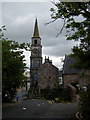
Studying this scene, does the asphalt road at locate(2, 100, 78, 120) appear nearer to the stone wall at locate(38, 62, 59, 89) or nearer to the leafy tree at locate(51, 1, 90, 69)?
the leafy tree at locate(51, 1, 90, 69)

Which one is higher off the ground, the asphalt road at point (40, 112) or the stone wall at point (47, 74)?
the stone wall at point (47, 74)

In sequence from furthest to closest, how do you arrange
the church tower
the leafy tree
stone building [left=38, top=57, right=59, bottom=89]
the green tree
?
the church tower < stone building [left=38, top=57, right=59, bottom=89] < the green tree < the leafy tree

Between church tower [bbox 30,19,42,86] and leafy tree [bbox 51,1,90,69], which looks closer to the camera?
leafy tree [bbox 51,1,90,69]

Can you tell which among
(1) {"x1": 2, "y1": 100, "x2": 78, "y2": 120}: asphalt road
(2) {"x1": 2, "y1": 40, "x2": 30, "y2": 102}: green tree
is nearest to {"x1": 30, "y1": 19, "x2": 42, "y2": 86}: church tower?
(2) {"x1": 2, "y1": 40, "x2": 30, "y2": 102}: green tree

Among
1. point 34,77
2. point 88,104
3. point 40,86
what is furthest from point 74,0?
point 34,77

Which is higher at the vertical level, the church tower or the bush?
the church tower

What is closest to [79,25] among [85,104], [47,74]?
[85,104]

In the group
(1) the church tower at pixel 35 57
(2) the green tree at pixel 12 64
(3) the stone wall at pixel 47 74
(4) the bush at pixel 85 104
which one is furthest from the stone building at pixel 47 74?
(4) the bush at pixel 85 104

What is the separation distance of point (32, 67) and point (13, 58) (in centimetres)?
4270

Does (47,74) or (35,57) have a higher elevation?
(35,57)

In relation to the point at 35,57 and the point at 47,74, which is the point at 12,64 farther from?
the point at 35,57

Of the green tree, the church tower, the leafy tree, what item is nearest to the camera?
the leafy tree

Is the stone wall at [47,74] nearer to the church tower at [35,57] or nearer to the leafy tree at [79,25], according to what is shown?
the church tower at [35,57]

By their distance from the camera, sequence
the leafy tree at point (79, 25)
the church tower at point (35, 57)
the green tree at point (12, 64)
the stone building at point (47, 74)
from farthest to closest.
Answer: the church tower at point (35, 57) → the stone building at point (47, 74) → the green tree at point (12, 64) → the leafy tree at point (79, 25)
